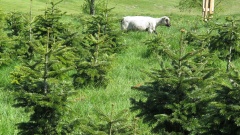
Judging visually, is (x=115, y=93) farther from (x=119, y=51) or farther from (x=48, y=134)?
(x=119, y=51)

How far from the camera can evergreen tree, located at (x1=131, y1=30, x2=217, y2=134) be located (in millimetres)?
5377

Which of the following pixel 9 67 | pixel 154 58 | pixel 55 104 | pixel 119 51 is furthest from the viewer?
pixel 119 51

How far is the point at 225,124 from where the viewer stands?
479 centimetres

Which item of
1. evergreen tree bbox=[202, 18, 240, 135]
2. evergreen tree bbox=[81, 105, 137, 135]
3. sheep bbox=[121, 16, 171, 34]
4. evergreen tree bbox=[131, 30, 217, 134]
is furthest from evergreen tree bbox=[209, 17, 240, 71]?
sheep bbox=[121, 16, 171, 34]

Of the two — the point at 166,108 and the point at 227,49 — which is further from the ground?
the point at 227,49

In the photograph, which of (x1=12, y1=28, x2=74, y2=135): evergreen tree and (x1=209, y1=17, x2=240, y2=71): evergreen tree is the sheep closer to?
(x1=209, y1=17, x2=240, y2=71): evergreen tree

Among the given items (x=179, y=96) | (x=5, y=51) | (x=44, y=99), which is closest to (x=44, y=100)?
(x=44, y=99)

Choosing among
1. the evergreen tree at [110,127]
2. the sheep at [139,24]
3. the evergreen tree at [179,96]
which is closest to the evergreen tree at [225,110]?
the evergreen tree at [179,96]

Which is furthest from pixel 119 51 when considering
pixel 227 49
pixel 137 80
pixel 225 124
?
pixel 225 124

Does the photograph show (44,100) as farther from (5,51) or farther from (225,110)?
(5,51)

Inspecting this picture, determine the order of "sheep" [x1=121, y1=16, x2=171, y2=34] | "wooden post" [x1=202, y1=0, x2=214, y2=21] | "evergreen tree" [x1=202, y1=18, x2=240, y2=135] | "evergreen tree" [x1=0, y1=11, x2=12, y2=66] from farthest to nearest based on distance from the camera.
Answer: "wooden post" [x1=202, y1=0, x2=214, y2=21] < "sheep" [x1=121, y1=16, x2=171, y2=34] < "evergreen tree" [x1=0, y1=11, x2=12, y2=66] < "evergreen tree" [x1=202, y1=18, x2=240, y2=135]

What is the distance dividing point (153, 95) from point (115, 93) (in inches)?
146

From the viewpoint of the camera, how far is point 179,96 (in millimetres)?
5688

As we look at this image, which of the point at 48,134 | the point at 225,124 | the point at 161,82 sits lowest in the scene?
the point at 48,134
